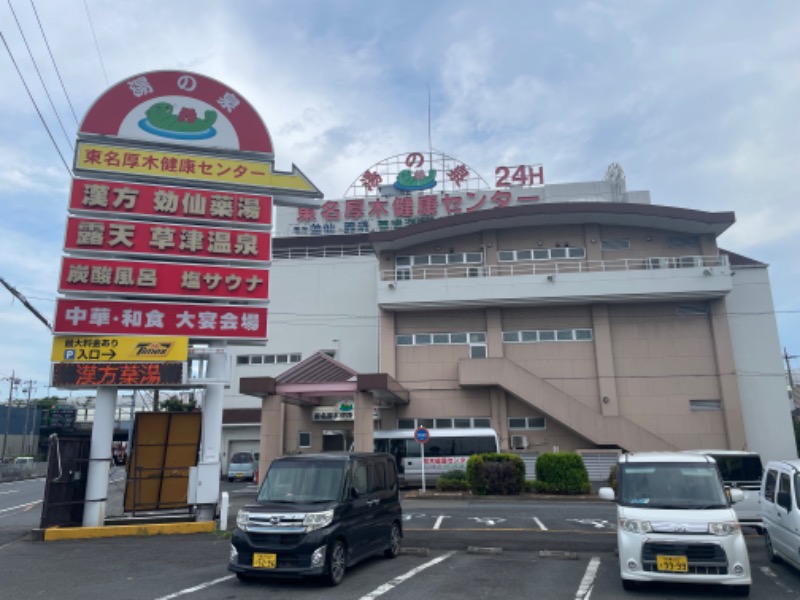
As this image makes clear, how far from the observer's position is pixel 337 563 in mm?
7953

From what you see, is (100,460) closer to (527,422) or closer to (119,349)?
(119,349)

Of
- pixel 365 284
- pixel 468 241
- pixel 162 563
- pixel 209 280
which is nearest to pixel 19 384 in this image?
pixel 365 284

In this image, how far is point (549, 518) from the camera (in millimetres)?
14773

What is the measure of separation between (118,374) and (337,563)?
8062 mm

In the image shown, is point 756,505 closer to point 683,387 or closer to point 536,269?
point 683,387

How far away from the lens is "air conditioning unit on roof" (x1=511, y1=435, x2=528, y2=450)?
26875 mm

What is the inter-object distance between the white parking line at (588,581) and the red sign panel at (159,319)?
902 centimetres

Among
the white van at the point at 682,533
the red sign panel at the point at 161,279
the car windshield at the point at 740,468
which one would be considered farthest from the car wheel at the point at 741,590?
the red sign panel at the point at 161,279

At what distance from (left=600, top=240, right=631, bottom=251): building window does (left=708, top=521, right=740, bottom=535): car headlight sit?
2318 centimetres

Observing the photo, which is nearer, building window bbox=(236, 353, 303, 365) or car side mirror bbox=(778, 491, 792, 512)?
car side mirror bbox=(778, 491, 792, 512)

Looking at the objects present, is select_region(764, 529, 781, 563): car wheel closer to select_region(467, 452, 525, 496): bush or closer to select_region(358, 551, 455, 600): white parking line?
select_region(358, 551, 455, 600): white parking line

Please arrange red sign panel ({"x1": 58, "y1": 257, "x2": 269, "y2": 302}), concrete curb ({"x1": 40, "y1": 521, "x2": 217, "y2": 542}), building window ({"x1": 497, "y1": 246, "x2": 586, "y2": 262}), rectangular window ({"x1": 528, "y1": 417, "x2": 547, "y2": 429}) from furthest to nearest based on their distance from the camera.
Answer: building window ({"x1": 497, "y1": 246, "x2": 586, "y2": 262}) → rectangular window ({"x1": 528, "y1": 417, "x2": 547, "y2": 429}) → red sign panel ({"x1": 58, "y1": 257, "x2": 269, "y2": 302}) → concrete curb ({"x1": 40, "y1": 521, "x2": 217, "y2": 542})

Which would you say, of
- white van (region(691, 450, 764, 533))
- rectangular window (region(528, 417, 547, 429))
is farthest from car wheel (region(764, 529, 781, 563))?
rectangular window (region(528, 417, 547, 429))

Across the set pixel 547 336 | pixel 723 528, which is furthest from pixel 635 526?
pixel 547 336
